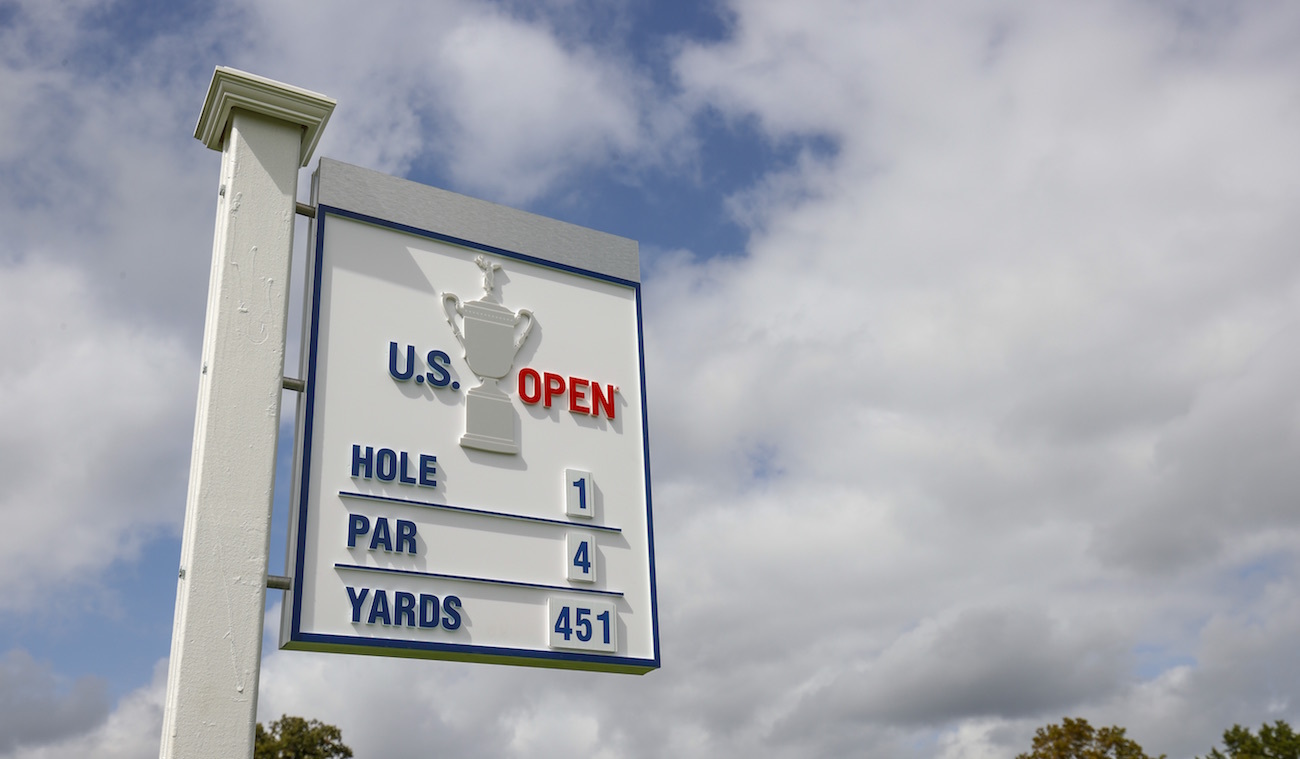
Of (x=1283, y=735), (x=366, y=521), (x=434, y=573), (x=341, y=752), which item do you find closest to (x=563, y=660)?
(x=434, y=573)

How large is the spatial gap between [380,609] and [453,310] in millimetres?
2297

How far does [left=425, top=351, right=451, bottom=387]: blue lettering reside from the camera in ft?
25.6

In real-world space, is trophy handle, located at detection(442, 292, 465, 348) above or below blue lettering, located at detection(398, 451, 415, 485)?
above

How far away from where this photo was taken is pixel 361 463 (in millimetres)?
7273

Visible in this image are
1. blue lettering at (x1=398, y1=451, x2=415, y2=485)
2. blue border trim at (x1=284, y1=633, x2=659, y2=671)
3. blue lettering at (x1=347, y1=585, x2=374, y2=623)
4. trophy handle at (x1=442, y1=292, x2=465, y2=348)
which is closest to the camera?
blue border trim at (x1=284, y1=633, x2=659, y2=671)

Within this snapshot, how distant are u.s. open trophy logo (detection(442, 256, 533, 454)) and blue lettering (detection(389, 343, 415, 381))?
410mm

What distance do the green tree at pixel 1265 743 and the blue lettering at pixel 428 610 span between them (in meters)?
41.7

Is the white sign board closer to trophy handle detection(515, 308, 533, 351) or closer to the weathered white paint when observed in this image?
trophy handle detection(515, 308, 533, 351)

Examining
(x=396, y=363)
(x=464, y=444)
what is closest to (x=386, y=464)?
(x=464, y=444)

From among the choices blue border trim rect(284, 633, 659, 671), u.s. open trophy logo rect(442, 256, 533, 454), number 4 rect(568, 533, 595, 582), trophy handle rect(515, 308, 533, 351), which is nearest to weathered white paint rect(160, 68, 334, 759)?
blue border trim rect(284, 633, 659, 671)

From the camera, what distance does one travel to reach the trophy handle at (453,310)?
8039 millimetres

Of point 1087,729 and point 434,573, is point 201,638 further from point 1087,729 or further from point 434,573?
point 1087,729

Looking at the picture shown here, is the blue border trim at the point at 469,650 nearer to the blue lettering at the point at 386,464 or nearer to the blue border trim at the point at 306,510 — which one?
the blue border trim at the point at 306,510

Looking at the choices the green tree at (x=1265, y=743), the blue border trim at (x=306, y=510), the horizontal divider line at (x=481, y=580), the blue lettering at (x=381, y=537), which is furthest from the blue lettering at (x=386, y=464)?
the green tree at (x=1265, y=743)
